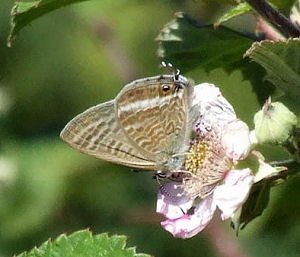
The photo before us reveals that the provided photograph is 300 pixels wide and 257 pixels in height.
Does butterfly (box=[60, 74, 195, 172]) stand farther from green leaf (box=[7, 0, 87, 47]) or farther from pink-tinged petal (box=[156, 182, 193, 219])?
green leaf (box=[7, 0, 87, 47])

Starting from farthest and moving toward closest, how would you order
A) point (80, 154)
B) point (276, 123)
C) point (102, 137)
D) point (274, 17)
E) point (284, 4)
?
point (80, 154)
point (284, 4)
point (102, 137)
point (274, 17)
point (276, 123)


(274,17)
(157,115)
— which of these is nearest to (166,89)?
(157,115)

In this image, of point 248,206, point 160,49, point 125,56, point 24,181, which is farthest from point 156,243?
point 248,206

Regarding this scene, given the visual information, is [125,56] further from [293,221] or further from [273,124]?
[273,124]

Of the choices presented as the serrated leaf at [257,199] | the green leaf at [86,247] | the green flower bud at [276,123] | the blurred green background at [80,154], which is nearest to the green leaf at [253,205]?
the serrated leaf at [257,199]

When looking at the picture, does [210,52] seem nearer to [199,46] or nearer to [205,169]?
[199,46]

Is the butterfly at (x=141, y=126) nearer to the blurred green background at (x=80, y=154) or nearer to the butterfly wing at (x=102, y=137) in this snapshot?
the butterfly wing at (x=102, y=137)
